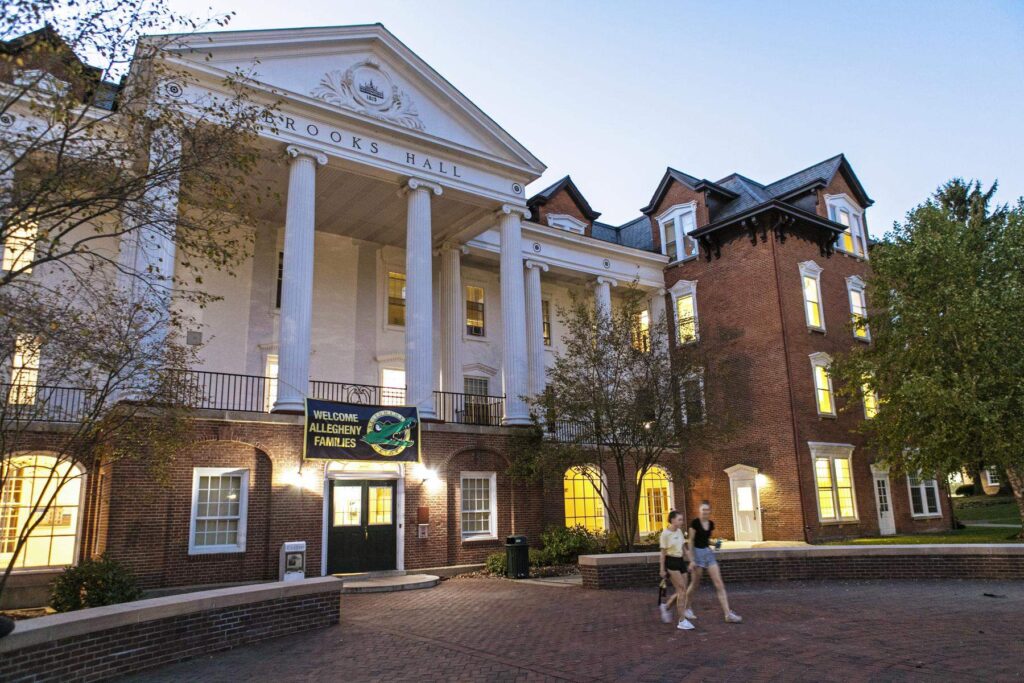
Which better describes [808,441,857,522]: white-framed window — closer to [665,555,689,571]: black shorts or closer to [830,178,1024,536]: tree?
[830,178,1024,536]: tree

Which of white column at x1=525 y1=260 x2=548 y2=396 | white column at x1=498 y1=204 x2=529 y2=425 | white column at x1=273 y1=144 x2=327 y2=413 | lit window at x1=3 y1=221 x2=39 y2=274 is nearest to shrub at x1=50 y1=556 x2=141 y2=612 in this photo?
white column at x1=273 y1=144 x2=327 y2=413

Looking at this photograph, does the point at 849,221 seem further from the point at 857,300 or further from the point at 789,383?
the point at 789,383

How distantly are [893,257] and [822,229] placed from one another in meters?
5.05

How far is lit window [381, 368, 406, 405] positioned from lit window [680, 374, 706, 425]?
30.3ft

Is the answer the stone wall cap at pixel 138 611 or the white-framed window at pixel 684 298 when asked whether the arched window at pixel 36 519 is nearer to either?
the stone wall cap at pixel 138 611

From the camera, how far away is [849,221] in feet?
103

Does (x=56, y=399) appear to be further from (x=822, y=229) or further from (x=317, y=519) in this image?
(x=822, y=229)

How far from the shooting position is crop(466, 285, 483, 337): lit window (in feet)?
91.2

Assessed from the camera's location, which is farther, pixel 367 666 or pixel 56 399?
pixel 56 399

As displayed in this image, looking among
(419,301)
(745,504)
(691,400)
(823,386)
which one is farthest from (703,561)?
(823,386)

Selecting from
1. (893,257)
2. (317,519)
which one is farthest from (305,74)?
(893,257)

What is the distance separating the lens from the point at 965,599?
41.1 feet

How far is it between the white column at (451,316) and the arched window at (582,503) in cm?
492

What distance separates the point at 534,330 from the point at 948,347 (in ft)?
43.2
